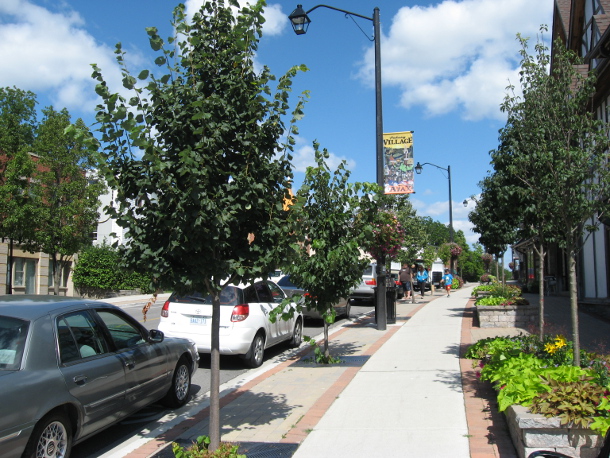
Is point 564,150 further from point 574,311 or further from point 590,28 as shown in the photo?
point 590,28

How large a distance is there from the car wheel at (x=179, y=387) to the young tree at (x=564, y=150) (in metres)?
4.72

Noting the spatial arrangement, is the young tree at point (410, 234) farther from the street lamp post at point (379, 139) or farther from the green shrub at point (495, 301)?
the street lamp post at point (379, 139)

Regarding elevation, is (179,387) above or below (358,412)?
above

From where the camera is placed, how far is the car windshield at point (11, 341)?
169 inches

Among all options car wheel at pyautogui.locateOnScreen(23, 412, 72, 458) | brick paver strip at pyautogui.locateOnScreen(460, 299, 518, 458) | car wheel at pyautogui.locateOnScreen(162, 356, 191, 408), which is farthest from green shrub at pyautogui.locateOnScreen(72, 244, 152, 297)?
car wheel at pyautogui.locateOnScreen(23, 412, 72, 458)

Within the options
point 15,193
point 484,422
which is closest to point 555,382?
point 484,422

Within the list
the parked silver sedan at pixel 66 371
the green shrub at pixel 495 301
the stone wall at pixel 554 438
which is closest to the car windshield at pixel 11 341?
the parked silver sedan at pixel 66 371

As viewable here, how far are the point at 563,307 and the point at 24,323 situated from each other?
1788cm

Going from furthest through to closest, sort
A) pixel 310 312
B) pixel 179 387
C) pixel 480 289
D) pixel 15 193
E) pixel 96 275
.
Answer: pixel 96 275 → pixel 480 289 → pixel 15 193 → pixel 310 312 → pixel 179 387

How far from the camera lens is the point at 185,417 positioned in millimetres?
6477

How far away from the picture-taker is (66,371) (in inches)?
184

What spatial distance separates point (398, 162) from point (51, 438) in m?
11.1

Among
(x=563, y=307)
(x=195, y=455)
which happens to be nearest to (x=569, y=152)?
(x=195, y=455)

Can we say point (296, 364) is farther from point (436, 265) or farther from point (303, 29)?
point (436, 265)
